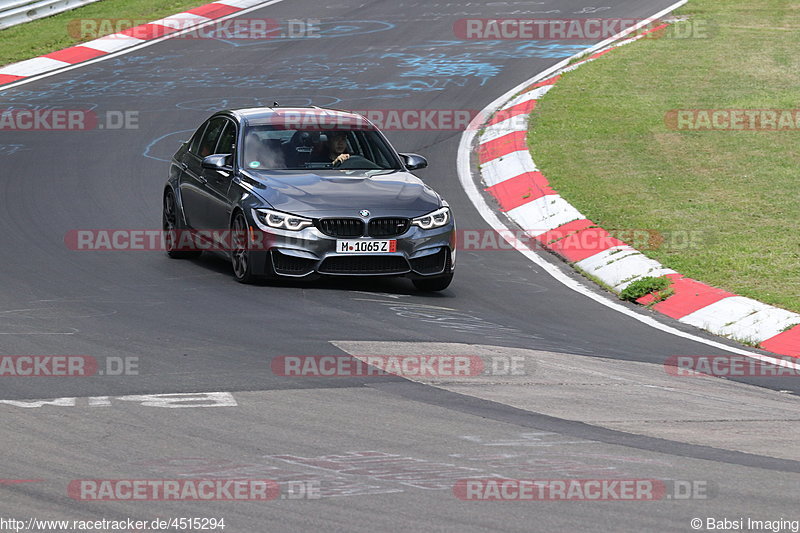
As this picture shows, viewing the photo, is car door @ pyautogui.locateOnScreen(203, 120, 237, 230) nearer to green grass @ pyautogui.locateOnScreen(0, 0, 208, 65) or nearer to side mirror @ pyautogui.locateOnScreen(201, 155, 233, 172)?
side mirror @ pyautogui.locateOnScreen(201, 155, 233, 172)

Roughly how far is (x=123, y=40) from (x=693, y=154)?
14.0 metres

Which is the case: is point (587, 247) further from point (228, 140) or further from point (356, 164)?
point (228, 140)

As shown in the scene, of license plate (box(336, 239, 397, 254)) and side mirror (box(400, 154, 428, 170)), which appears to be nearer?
license plate (box(336, 239, 397, 254))

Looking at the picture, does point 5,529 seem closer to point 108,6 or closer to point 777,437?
point 777,437

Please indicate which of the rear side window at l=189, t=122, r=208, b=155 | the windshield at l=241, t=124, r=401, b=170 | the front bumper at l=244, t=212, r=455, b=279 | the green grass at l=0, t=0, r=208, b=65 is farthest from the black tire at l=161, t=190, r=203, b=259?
the green grass at l=0, t=0, r=208, b=65

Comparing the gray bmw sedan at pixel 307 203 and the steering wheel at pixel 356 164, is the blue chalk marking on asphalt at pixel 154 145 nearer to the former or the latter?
the gray bmw sedan at pixel 307 203

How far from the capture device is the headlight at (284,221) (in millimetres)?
10867

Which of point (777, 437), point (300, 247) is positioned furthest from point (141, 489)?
point (300, 247)

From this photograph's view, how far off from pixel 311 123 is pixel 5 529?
769 centimetres

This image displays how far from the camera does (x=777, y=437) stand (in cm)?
711

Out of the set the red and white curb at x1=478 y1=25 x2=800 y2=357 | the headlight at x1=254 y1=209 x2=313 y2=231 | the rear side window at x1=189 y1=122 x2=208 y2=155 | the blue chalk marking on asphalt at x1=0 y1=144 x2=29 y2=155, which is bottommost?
the red and white curb at x1=478 y1=25 x2=800 y2=357

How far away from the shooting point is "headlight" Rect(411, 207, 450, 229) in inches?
439

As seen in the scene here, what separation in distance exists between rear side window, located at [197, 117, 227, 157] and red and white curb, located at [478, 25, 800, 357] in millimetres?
3858

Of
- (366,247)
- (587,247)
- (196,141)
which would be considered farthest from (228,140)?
(587,247)
